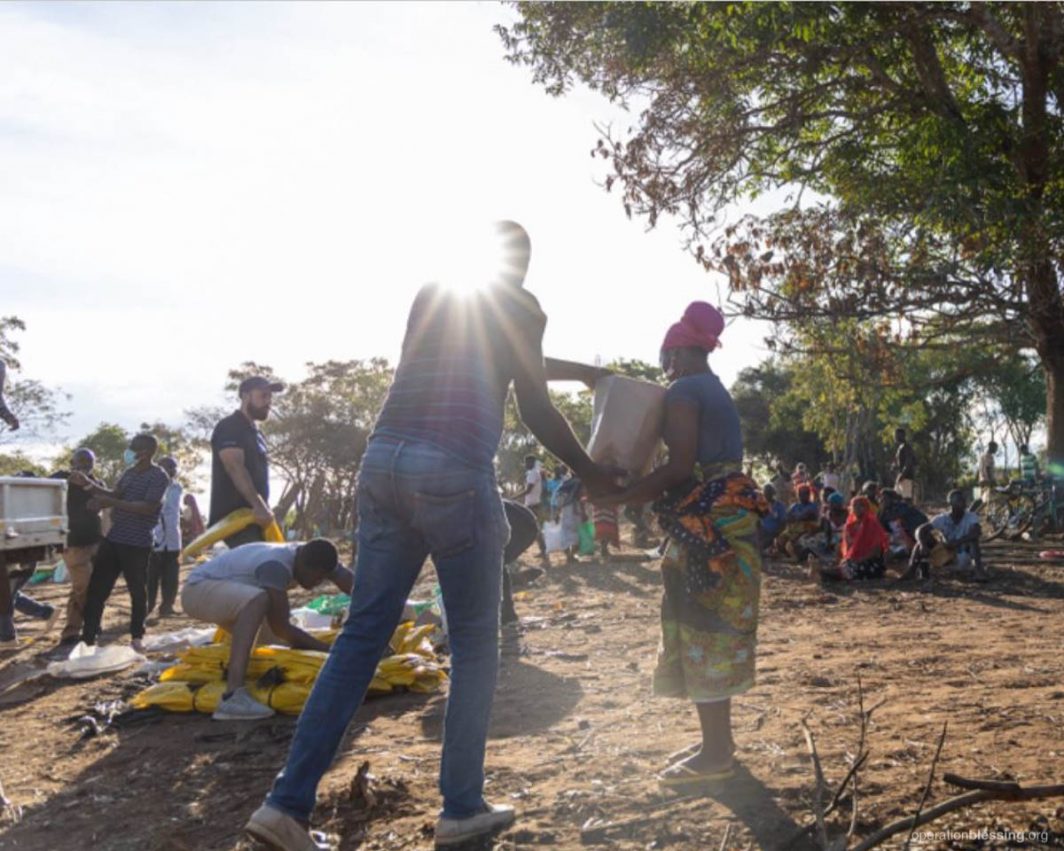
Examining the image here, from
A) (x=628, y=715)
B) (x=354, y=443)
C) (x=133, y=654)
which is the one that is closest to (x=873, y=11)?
(x=628, y=715)

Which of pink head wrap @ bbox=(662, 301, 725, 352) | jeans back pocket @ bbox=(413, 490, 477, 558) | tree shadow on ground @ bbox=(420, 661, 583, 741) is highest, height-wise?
pink head wrap @ bbox=(662, 301, 725, 352)

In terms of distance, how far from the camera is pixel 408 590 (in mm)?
3064

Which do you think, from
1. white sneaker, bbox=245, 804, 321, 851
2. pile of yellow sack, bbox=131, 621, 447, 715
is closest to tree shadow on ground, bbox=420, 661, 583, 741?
pile of yellow sack, bbox=131, 621, 447, 715

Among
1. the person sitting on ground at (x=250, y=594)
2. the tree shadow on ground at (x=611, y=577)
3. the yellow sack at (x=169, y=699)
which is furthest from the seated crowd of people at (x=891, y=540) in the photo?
the yellow sack at (x=169, y=699)

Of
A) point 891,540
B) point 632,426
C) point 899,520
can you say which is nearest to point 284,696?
point 632,426

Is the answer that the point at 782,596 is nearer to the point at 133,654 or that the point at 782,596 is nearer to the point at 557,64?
the point at 133,654

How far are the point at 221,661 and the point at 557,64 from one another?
8925 mm

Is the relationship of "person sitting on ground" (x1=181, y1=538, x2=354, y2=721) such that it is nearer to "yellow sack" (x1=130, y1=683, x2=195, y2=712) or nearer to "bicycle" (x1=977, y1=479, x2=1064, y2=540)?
"yellow sack" (x1=130, y1=683, x2=195, y2=712)

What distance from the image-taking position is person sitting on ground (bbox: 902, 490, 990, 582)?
1062cm

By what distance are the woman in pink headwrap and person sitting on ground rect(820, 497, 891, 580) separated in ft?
25.5

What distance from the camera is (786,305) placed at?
1209 cm

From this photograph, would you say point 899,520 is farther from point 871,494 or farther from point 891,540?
point 871,494

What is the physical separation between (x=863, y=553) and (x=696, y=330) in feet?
26.4

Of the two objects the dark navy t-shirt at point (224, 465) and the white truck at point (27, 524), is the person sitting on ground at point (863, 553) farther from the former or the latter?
the white truck at point (27, 524)
